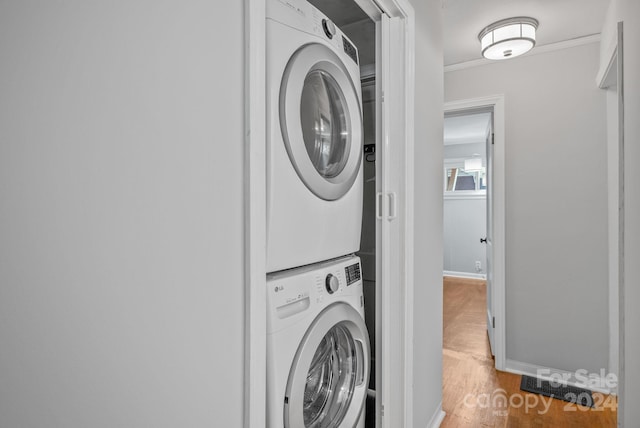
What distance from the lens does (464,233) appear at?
6.35 m

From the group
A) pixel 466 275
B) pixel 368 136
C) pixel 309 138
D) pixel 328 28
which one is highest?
pixel 328 28

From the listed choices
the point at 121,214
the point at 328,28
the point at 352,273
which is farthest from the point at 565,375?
the point at 121,214

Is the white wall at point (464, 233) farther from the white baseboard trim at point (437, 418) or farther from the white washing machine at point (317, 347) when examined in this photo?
the white washing machine at point (317, 347)

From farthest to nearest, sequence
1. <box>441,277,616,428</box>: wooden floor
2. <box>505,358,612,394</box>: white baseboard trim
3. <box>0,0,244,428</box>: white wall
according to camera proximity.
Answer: <box>505,358,612,394</box>: white baseboard trim
<box>441,277,616,428</box>: wooden floor
<box>0,0,244,428</box>: white wall

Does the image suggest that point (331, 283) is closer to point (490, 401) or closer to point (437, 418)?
point (437, 418)

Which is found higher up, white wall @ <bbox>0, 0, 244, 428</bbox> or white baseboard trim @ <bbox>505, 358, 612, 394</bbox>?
white wall @ <bbox>0, 0, 244, 428</bbox>

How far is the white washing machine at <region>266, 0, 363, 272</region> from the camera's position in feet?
2.98

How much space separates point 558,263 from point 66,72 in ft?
10.1

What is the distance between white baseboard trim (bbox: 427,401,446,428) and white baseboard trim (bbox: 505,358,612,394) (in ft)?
3.16

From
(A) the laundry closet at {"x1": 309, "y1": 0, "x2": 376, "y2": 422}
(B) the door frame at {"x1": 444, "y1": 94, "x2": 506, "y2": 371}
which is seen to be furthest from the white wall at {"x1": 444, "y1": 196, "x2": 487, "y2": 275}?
(A) the laundry closet at {"x1": 309, "y1": 0, "x2": 376, "y2": 422}

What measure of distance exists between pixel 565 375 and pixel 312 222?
263cm

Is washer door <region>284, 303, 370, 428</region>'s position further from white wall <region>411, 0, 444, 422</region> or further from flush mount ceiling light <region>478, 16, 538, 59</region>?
flush mount ceiling light <region>478, 16, 538, 59</region>

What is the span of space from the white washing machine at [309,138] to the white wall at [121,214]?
0.24 m

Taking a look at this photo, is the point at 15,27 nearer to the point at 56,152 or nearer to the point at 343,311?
the point at 56,152
